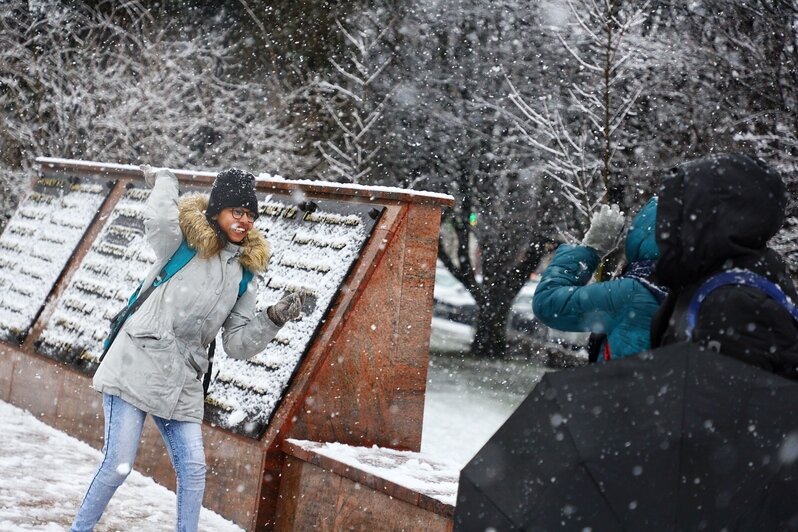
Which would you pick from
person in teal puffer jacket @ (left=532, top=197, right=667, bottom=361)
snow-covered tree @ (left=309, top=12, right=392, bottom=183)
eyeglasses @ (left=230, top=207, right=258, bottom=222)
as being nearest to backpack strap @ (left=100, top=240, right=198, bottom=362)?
eyeglasses @ (left=230, top=207, right=258, bottom=222)

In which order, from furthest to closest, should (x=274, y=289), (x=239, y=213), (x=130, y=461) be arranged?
(x=274, y=289), (x=239, y=213), (x=130, y=461)

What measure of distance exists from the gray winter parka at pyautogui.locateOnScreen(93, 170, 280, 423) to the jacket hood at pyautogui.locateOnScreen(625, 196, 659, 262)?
184 cm

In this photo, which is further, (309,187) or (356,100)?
(356,100)

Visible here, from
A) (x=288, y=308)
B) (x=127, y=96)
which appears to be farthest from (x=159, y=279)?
(x=127, y=96)

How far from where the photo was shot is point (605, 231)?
3602mm

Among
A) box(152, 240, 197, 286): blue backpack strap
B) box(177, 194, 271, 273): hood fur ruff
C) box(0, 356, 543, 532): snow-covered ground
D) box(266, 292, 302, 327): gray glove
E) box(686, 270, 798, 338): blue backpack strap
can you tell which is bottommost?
box(0, 356, 543, 532): snow-covered ground

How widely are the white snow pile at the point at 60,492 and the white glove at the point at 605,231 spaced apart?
9.98 ft

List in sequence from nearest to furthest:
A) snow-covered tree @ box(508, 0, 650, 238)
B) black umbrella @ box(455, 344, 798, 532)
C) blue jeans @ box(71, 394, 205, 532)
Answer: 1. black umbrella @ box(455, 344, 798, 532)
2. blue jeans @ box(71, 394, 205, 532)
3. snow-covered tree @ box(508, 0, 650, 238)

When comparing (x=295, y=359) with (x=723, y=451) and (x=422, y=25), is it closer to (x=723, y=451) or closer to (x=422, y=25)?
(x=723, y=451)

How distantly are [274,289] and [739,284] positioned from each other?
4.20 metres

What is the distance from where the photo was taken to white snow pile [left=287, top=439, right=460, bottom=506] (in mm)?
4910

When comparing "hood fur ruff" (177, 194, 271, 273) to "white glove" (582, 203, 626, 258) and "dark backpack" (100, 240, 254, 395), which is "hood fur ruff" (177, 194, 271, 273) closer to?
"dark backpack" (100, 240, 254, 395)

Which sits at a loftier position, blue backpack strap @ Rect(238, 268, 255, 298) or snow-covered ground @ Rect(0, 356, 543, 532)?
blue backpack strap @ Rect(238, 268, 255, 298)

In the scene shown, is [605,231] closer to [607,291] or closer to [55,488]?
[607,291]
